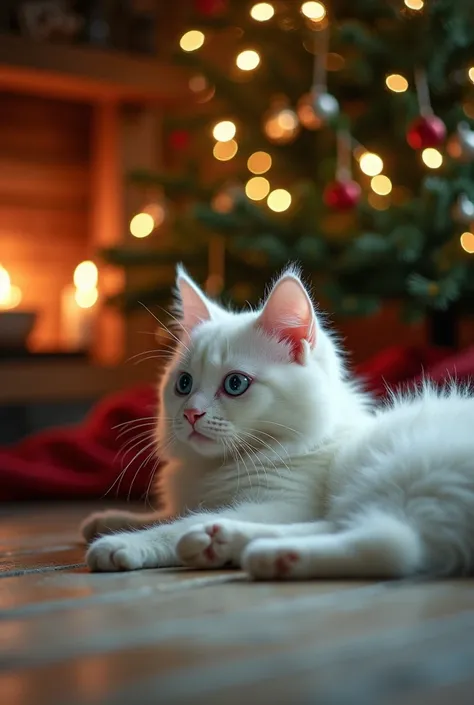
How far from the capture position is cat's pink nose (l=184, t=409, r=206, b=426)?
1.23 metres

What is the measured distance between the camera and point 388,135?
2646mm

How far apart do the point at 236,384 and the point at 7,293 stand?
2145mm

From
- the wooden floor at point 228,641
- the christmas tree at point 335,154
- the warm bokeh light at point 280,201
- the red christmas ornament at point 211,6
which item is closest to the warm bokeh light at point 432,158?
the christmas tree at point 335,154

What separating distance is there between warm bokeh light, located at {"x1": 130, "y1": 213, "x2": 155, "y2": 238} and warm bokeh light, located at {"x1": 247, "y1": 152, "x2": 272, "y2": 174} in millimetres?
506

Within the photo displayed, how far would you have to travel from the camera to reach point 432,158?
2.33 metres

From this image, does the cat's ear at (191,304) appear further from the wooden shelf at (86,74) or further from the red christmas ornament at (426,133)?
the wooden shelf at (86,74)

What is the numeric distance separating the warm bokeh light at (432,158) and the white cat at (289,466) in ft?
3.50

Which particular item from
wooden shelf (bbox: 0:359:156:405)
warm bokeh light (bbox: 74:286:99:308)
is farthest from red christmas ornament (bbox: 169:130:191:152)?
wooden shelf (bbox: 0:359:156:405)

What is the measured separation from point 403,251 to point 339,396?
969mm

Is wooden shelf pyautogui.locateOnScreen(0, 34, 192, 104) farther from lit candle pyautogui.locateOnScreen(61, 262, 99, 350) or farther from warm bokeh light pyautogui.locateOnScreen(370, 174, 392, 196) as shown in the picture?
warm bokeh light pyautogui.locateOnScreen(370, 174, 392, 196)

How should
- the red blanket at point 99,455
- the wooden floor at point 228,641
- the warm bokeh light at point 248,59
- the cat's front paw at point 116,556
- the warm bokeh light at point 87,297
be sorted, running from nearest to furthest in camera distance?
the wooden floor at point 228,641, the cat's front paw at point 116,556, the red blanket at point 99,455, the warm bokeh light at point 248,59, the warm bokeh light at point 87,297

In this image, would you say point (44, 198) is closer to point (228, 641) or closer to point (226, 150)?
point (226, 150)

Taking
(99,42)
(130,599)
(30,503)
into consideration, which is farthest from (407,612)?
(99,42)

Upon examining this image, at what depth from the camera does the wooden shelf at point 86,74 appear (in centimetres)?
306
